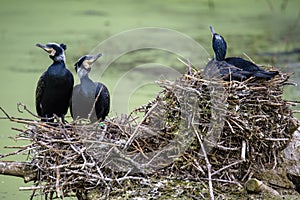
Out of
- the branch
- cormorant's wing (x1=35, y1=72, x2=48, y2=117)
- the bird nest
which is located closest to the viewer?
the bird nest

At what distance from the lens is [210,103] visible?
406 cm

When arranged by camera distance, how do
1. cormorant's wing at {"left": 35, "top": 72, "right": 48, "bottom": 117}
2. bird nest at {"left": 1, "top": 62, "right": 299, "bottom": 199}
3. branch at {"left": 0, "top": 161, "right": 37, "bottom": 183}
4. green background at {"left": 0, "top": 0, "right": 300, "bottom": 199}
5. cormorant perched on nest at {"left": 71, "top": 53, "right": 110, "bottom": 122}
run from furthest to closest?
green background at {"left": 0, "top": 0, "right": 300, "bottom": 199} → cormorant's wing at {"left": 35, "top": 72, "right": 48, "bottom": 117} → cormorant perched on nest at {"left": 71, "top": 53, "right": 110, "bottom": 122} → branch at {"left": 0, "top": 161, "right": 37, "bottom": 183} → bird nest at {"left": 1, "top": 62, "right": 299, "bottom": 199}

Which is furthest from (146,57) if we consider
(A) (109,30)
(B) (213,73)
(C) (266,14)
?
(B) (213,73)

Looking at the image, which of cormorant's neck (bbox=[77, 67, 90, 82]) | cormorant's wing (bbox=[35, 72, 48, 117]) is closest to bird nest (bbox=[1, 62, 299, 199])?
cormorant's neck (bbox=[77, 67, 90, 82])

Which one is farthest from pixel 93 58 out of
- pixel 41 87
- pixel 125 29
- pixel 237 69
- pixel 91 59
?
pixel 125 29

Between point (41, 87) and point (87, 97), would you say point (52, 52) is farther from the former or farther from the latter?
point (87, 97)

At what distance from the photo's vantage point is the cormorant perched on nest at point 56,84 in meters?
4.75

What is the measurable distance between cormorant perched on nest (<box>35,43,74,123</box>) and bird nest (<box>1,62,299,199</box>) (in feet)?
2.18

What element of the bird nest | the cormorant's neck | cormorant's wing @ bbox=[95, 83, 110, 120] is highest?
the cormorant's neck

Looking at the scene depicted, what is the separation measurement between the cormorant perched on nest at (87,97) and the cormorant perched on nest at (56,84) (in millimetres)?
75

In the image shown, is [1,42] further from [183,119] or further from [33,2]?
[183,119]

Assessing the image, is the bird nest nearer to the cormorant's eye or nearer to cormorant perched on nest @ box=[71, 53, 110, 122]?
cormorant perched on nest @ box=[71, 53, 110, 122]

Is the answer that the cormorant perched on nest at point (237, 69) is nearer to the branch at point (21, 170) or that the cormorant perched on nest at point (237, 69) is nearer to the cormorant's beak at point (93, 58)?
the cormorant's beak at point (93, 58)

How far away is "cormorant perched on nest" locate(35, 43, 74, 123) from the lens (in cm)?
475
